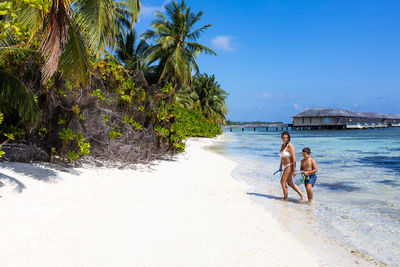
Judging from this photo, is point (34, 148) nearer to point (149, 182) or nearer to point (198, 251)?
point (149, 182)

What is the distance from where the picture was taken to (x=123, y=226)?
3.96 metres

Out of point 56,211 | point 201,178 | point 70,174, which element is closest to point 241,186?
point 201,178

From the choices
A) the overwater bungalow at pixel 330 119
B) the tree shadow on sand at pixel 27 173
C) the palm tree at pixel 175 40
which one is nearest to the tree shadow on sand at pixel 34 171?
the tree shadow on sand at pixel 27 173

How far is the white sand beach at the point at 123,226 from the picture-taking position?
10.4 feet

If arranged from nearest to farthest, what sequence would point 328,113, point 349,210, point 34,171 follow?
point 34,171 < point 349,210 < point 328,113

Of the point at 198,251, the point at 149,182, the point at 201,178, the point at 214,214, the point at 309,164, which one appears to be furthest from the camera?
the point at 201,178

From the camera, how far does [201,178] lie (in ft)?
27.2

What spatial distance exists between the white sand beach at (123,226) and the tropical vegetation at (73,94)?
78 cm

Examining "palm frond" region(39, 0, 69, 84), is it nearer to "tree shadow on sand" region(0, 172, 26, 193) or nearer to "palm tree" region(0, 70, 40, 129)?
"palm tree" region(0, 70, 40, 129)

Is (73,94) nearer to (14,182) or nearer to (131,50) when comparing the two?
(14,182)

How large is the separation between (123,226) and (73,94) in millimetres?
3849

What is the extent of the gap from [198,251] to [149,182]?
10.6 feet

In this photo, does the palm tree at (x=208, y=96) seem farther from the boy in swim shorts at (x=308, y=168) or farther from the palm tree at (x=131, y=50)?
the boy in swim shorts at (x=308, y=168)

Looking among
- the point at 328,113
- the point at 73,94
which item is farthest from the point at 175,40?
the point at 328,113
